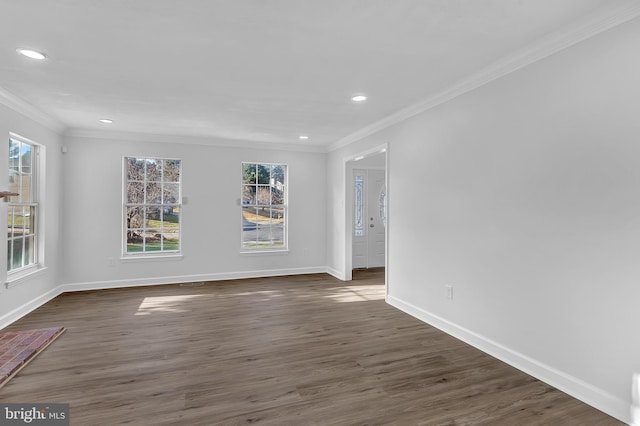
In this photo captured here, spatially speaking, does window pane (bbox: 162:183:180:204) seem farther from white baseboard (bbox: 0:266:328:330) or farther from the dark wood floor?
the dark wood floor

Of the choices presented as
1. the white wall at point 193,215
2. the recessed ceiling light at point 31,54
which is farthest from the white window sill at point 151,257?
the recessed ceiling light at point 31,54

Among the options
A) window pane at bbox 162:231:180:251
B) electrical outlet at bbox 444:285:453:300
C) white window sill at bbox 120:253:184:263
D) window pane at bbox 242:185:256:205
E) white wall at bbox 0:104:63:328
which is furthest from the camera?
window pane at bbox 242:185:256:205

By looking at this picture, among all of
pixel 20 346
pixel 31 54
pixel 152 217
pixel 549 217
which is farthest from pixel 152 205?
pixel 549 217

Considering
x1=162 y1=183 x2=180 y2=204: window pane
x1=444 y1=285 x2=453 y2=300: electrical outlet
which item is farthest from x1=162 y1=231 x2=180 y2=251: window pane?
x1=444 y1=285 x2=453 y2=300: electrical outlet

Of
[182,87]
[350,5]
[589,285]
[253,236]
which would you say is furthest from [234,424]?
[253,236]

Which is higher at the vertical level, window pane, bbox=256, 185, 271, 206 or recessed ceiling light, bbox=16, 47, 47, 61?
recessed ceiling light, bbox=16, 47, 47, 61

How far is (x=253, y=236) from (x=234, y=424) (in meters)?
4.53

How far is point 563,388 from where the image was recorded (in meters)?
2.40

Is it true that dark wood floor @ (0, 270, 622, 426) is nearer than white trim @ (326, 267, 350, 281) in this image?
Yes

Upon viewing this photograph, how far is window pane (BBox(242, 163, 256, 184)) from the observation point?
20.6 feet

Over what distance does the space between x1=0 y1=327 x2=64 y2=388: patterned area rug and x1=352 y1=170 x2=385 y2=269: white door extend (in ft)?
17.8

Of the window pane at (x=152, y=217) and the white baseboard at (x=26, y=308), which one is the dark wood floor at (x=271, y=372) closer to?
the white baseboard at (x=26, y=308)

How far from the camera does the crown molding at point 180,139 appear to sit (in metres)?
5.22

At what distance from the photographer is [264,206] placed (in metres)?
6.40
